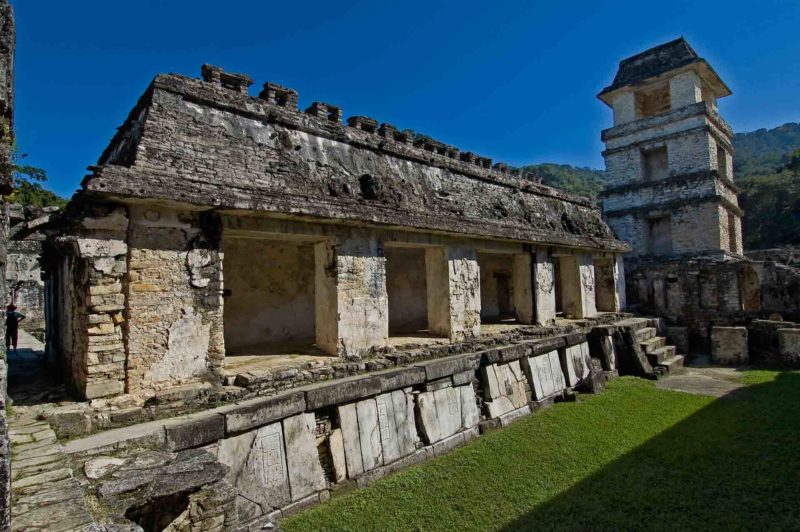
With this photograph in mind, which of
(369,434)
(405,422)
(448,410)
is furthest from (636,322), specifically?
(369,434)

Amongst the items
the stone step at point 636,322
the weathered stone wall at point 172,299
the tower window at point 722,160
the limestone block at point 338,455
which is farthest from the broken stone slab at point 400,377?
the tower window at point 722,160

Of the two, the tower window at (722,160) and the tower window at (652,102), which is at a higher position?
the tower window at (652,102)

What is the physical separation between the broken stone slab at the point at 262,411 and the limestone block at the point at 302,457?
142 mm

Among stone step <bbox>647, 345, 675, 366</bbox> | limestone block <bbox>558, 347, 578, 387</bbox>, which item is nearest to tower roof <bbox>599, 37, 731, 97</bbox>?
stone step <bbox>647, 345, 675, 366</bbox>

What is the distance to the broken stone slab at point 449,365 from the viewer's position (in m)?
6.64

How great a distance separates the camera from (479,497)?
504 cm

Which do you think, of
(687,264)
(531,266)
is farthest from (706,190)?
(531,266)

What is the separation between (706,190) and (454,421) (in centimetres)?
1838

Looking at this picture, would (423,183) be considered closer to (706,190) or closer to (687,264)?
(687,264)

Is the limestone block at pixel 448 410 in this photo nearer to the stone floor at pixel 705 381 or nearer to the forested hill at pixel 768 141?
the stone floor at pixel 705 381

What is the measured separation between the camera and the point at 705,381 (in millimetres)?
10125

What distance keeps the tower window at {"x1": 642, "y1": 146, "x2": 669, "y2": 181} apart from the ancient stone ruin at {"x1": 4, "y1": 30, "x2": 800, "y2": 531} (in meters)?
12.1

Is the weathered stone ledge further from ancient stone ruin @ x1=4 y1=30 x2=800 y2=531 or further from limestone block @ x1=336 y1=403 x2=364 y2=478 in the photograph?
limestone block @ x1=336 y1=403 x2=364 y2=478

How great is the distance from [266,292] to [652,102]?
22037 millimetres
